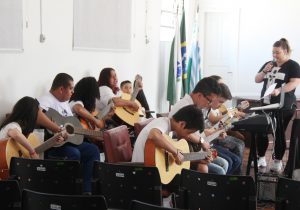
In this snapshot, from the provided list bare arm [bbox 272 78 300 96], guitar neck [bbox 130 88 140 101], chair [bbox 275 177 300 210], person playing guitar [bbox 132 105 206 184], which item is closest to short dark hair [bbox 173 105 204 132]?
person playing guitar [bbox 132 105 206 184]

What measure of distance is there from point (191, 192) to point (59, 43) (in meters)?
2.96

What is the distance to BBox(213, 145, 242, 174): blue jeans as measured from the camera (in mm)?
4684

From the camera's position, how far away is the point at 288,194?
2.56 meters

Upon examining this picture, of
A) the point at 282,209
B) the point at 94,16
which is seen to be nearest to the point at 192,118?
the point at 282,209

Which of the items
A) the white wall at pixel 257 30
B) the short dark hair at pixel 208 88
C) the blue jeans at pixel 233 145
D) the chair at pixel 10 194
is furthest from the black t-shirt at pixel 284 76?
the chair at pixel 10 194

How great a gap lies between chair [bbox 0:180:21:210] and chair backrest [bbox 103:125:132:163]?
1.15m

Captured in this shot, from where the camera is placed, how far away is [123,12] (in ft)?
21.8

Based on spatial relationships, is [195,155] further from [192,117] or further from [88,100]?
[88,100]

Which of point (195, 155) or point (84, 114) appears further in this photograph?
point (84, 114)

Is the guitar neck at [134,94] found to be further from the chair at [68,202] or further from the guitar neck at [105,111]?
the chair at [68,202]

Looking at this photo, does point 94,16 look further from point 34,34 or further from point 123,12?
point 34,34

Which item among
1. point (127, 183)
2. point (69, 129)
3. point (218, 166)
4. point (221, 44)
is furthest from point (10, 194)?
point (221, 44)

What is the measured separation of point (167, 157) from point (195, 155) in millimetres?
309

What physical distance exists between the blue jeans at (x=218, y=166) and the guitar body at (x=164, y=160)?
0.50 meters
